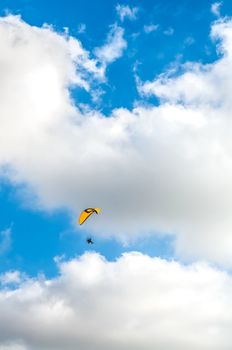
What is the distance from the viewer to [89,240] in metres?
197

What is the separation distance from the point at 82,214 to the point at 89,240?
25.1ft

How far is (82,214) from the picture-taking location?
648 ft
